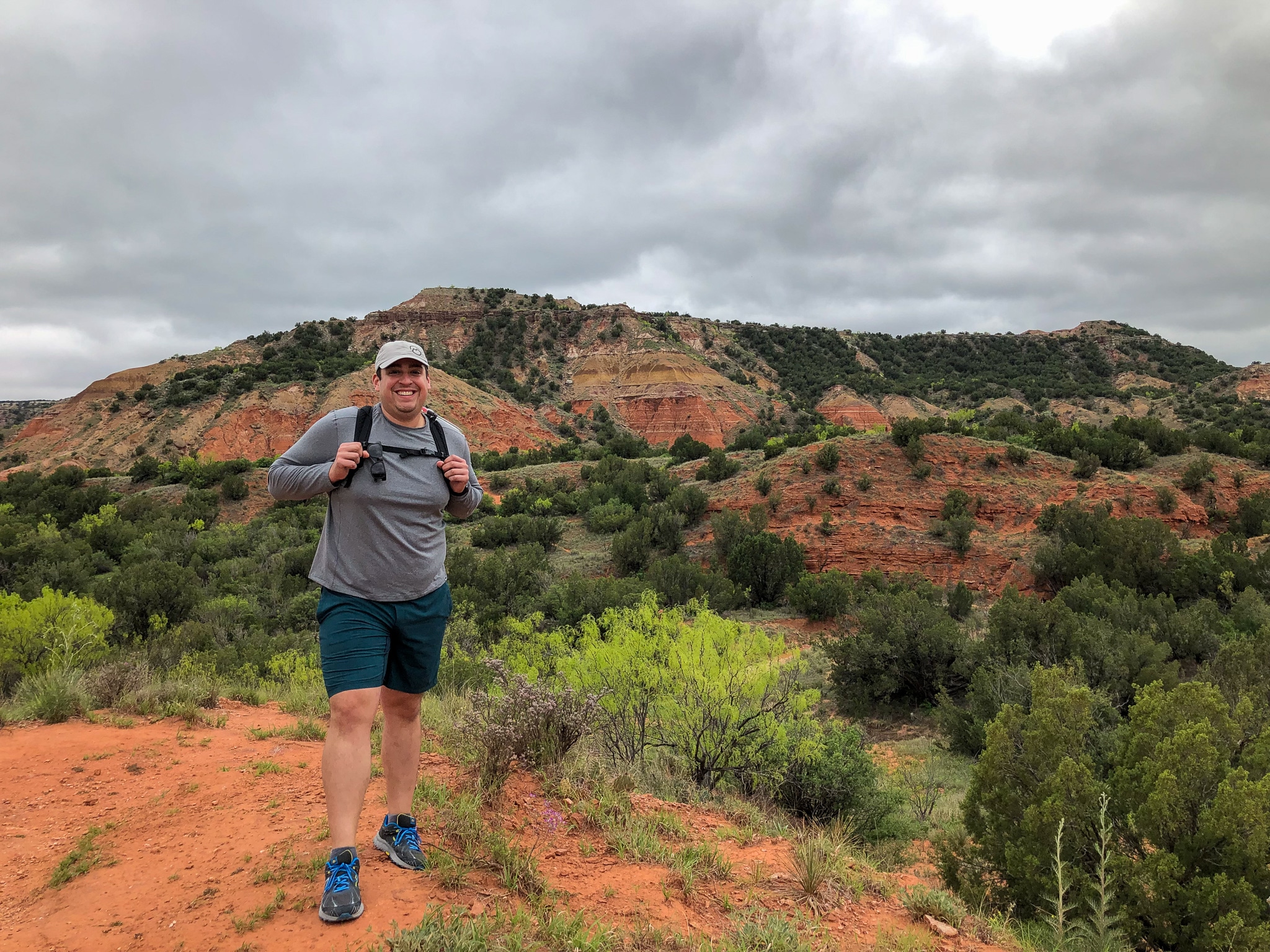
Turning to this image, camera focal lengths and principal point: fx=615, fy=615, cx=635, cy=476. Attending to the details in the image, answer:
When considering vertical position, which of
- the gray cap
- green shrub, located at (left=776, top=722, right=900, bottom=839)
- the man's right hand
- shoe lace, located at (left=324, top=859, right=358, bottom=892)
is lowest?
green shrub, located at (left=776, top=722, right=900, bottom=839)

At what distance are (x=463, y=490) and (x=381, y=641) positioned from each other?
714 millimetres

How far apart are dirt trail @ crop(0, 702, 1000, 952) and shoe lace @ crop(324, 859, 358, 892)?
125mm

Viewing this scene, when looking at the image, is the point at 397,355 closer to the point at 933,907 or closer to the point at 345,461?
the point at 345,461

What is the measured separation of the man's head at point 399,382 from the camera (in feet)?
8.90

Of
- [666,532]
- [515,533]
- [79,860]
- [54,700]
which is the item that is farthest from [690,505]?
[79,860]

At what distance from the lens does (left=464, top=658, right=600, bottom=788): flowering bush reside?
11.6ft

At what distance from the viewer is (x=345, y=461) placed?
2.46m

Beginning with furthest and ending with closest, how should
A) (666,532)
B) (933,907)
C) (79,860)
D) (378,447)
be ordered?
(666,532)
(933,907)
(79,860)
(378,447)

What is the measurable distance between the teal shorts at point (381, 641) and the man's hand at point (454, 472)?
48 cm

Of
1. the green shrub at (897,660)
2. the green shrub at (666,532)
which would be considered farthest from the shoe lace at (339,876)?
the green shrub at (666,532)

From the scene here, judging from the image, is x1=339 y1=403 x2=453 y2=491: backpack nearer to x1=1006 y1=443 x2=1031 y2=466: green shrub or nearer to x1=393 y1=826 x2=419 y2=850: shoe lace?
x1=393 y1=826 x2=419 y2=850: shoe lace

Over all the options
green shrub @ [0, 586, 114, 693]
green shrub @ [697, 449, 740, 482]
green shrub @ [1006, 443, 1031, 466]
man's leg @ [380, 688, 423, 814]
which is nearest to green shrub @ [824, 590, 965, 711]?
man's leg @ [380, 688, 423, 814]

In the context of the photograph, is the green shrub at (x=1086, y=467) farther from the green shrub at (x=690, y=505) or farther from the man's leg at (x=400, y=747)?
the man's leg at (x=400, y=747)

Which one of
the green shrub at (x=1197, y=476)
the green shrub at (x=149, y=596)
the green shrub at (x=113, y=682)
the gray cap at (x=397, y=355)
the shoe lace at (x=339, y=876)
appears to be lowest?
the green shrub at (x=149, y=596)
